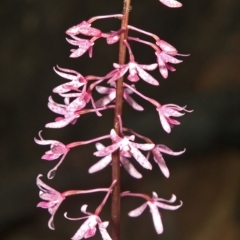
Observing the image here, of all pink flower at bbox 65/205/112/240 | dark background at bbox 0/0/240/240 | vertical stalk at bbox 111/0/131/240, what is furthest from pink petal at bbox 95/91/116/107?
dark background at bbox 0/0/240/240

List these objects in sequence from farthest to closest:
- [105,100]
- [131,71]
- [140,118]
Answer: [140,118], [105,100], [131,71]

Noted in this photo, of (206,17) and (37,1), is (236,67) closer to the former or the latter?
(206,17)

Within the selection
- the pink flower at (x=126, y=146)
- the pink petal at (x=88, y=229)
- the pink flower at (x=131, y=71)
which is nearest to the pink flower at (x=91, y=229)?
the pink petal at (x=88, y=229)

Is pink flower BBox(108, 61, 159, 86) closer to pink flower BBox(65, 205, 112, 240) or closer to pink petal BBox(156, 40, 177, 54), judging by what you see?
pink petal BBox(156, 40, 177, 54)

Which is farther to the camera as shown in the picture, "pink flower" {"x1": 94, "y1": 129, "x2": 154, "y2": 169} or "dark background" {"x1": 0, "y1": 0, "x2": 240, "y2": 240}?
"dark background" {"x1": 0, "y1": 0, "x2": 240, "y2": 240}

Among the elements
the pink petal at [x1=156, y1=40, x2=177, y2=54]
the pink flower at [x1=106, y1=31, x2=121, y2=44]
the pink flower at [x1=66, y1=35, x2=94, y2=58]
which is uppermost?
the pink flower at [x1=106, y1=31, x2=121, y2=44]

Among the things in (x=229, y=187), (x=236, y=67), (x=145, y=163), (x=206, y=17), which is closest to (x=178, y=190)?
(x=229, y=187)

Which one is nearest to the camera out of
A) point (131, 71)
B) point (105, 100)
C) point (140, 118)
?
point (131, 71)

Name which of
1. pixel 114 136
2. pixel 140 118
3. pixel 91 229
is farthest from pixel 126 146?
pixel 140 118

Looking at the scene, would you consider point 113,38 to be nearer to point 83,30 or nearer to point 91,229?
point 83,30
